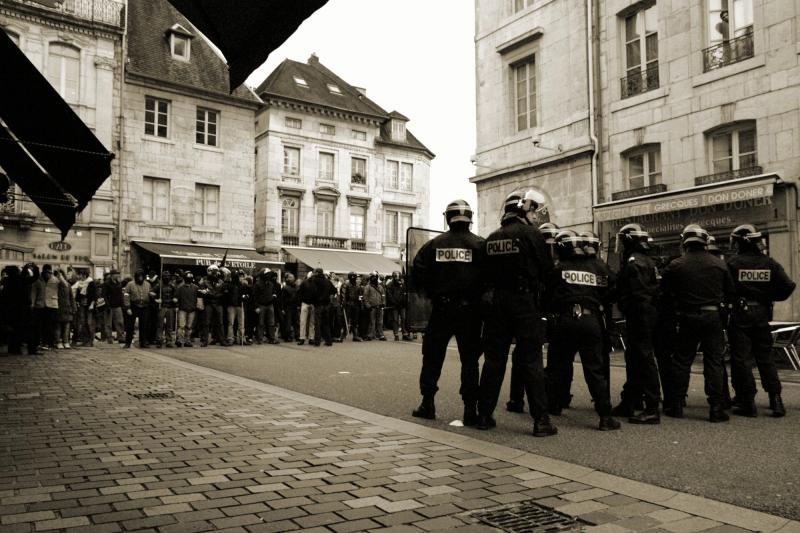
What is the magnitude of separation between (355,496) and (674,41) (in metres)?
15.8

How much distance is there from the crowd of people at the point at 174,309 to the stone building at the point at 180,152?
35.2ft

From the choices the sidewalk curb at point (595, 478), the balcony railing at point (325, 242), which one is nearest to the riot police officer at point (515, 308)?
the sidewalk curb at point (595, 478)

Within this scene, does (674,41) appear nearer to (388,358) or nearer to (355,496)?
(388,358)

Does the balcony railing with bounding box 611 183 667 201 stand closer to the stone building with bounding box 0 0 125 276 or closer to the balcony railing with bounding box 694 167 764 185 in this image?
the balcony railing with bounding box 694 167 764 185

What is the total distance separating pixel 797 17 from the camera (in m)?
13.7

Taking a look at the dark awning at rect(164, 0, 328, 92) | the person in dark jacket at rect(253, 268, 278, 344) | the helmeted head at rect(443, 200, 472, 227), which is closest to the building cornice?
the person in dark jacket at rect(253, 268, 278, 344)

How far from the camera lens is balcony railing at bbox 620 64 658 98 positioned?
16.8 meters

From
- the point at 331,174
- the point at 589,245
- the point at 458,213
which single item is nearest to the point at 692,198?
the point at 589,245

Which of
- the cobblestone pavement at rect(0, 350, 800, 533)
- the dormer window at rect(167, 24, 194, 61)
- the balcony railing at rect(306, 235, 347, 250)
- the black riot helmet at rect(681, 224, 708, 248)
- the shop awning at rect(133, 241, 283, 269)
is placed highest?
the dormer window at rect(167, 24, 194, 61)

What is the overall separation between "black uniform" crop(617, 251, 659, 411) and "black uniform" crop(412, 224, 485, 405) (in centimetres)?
160

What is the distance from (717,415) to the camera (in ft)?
20.6

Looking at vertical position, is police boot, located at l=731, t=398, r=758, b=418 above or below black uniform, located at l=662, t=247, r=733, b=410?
below

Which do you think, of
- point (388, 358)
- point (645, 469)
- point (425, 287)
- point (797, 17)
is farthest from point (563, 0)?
point (645, 469)

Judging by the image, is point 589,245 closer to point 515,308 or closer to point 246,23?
point 515,308
